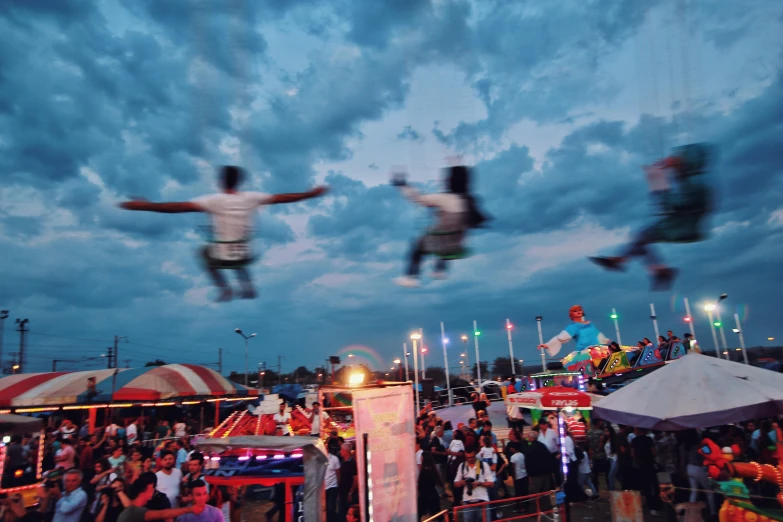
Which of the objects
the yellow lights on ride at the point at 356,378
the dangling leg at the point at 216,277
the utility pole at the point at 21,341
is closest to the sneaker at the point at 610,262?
the yellow lights on ride at the point at 356,378

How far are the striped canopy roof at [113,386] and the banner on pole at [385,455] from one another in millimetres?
19389

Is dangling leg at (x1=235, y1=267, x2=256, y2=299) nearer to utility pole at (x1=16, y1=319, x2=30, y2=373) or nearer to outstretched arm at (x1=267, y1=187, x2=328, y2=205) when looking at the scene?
outstretched arm at (x1=267, y1=187, x2=328, y2=205)

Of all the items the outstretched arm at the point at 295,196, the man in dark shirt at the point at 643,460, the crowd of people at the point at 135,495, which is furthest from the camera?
the man in dark shirt at the point at 643,460

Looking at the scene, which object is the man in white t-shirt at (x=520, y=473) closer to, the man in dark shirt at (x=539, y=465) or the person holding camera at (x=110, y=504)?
the man in dark shirt at (x=539, y=465)

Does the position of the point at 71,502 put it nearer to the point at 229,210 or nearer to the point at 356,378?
the point at 229,210

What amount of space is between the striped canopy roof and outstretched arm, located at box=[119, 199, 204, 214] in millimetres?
19478

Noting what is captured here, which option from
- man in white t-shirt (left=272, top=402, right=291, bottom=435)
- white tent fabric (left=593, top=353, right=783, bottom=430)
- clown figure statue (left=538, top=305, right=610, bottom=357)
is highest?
clown figure statue (left=538, top=305, right=610, bottom=357)

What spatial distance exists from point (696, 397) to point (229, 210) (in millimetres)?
6766

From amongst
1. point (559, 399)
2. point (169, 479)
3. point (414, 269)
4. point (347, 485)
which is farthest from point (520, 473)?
point (169, 479)

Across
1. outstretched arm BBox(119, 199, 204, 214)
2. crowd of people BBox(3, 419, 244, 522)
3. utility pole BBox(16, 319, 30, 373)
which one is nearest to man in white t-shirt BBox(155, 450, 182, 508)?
crowd of people BBox(3, 419, 244, 522)

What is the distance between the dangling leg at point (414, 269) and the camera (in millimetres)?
7809

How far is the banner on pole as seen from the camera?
6770 mm

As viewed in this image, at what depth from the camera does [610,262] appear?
8.27 meters

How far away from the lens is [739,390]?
707 cm
